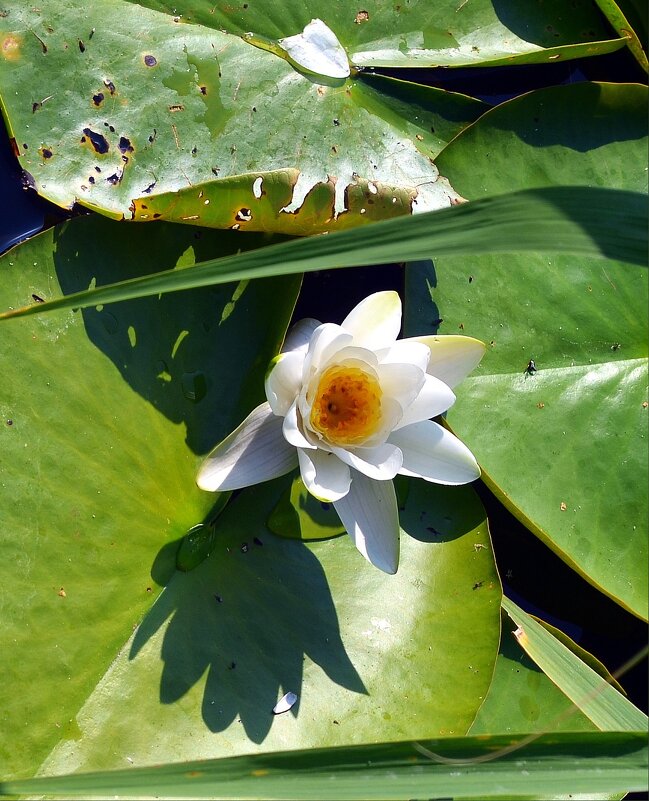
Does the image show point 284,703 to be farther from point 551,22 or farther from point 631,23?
point 631,23

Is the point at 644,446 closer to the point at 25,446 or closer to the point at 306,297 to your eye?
the point at 306,297

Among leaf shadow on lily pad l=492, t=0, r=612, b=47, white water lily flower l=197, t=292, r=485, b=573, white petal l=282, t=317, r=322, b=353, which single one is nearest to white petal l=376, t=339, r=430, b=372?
white water lily flower l=197, t=292, r=485, b=573

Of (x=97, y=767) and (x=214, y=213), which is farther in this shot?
(x=214, y=213)

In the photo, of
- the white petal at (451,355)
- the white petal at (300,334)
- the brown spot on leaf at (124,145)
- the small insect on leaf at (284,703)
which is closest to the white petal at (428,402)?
the white petal at (451,355)

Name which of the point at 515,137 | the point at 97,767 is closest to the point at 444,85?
the point at 515,137

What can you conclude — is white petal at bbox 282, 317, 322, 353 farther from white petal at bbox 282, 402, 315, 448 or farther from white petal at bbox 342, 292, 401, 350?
white petal at bbox 282, 402, 315, 448

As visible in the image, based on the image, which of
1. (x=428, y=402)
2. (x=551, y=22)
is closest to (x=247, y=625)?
(x=428, y=402)
